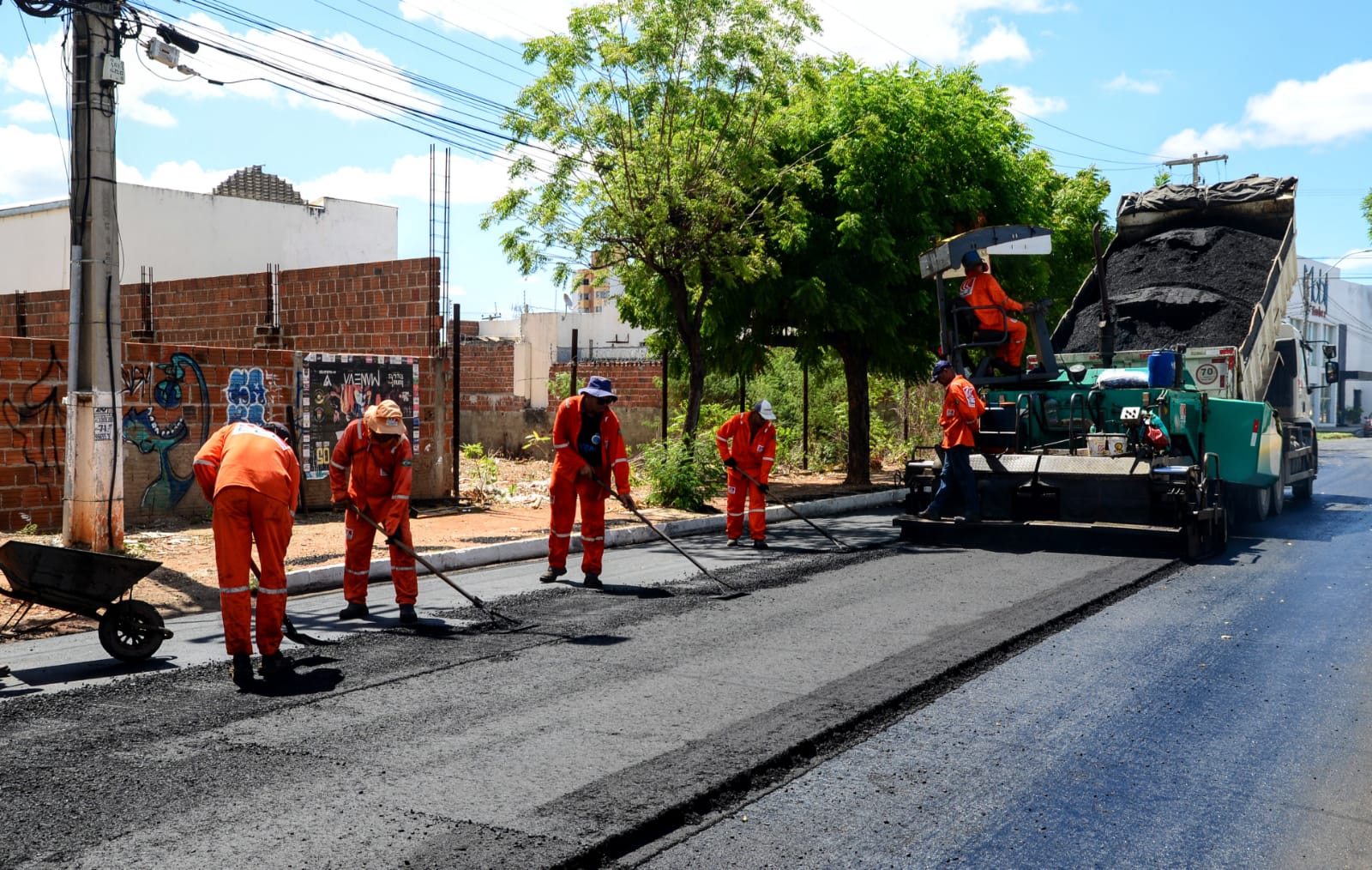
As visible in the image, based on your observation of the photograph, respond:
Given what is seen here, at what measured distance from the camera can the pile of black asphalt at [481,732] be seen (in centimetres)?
386

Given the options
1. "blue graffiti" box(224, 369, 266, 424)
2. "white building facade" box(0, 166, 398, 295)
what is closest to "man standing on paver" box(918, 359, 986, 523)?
"blue graffiti" box(224, 369, 266, 424)

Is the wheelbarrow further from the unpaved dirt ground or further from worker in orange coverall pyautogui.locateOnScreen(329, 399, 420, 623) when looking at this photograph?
worker in orange coverall pyautogui.locateOnScreen(329, 399, 420, 623)

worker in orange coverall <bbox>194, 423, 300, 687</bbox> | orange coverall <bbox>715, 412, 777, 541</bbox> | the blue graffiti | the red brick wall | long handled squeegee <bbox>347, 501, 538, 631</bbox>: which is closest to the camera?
worker in orange coverall <bbox>194, 423, 300, 687</bbox>

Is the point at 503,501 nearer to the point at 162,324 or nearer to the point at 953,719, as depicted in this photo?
the point at 162,324

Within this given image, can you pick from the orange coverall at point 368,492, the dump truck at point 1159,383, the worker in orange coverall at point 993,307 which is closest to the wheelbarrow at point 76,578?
the orange coverall at point 368,492

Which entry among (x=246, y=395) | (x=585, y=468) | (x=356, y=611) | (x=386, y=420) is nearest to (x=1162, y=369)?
(x=585, y=468)

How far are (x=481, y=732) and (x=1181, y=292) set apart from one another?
1089cm

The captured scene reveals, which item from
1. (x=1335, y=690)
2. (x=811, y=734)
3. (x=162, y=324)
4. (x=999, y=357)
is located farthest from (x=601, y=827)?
(x=162, y=324)

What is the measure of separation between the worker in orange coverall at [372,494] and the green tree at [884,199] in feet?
28.3

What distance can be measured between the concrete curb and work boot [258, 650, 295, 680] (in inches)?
74.6

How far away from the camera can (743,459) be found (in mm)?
11797

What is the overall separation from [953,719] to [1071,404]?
21.7 feet

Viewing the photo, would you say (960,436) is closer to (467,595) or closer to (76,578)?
(467,595)

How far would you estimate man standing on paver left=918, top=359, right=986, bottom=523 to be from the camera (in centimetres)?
1083
